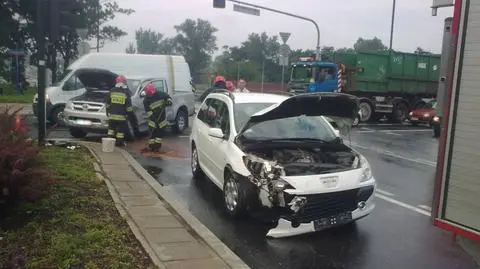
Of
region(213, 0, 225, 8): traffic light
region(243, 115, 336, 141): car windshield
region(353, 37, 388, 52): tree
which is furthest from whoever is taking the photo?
region(353, 37, 388, 52): tree

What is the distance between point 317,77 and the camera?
22609 millimetres

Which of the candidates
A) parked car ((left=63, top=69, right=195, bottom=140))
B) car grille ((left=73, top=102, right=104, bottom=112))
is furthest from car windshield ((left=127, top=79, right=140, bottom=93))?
car grille ((left=73, top=102, right=104, bottom=112))

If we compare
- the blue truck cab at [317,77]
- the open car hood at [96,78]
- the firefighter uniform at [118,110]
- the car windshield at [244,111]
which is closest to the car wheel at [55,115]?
the open car hood at [96,78]

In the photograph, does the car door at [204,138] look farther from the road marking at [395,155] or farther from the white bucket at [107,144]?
the road marking at [395,155]

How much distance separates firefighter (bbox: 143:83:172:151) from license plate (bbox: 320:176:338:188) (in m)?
6.59

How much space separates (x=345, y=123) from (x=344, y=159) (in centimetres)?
109

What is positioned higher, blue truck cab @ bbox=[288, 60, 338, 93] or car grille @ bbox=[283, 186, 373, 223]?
blue truck cab @ bbox=[288, 60, 338, 93]

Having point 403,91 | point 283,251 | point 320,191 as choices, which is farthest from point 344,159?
point 403,91

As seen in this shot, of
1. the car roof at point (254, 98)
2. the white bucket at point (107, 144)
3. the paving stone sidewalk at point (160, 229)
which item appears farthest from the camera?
the white bucket at point (107, 144)

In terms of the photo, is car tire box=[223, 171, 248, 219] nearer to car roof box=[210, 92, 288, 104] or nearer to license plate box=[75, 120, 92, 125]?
car roof box=[210, 92, 288, 104]

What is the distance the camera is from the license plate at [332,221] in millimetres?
5797

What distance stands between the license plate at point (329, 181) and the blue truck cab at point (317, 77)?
16709 mm

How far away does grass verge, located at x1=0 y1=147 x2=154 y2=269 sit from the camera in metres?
4.47

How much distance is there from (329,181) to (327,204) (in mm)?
260
